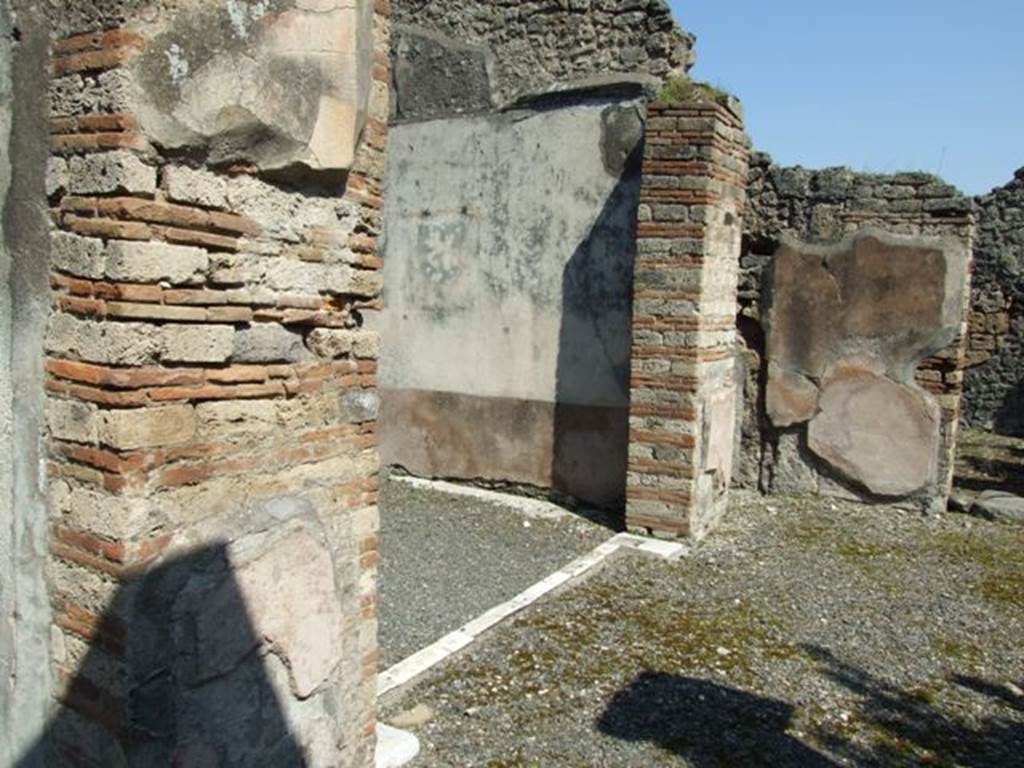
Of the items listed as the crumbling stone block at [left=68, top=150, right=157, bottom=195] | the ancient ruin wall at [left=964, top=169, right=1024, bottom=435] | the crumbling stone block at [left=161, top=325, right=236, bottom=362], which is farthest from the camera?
the ancient ruin wall at [left=964, top=169, right=1024, bottom=435]

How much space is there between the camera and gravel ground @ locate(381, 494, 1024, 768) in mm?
3594

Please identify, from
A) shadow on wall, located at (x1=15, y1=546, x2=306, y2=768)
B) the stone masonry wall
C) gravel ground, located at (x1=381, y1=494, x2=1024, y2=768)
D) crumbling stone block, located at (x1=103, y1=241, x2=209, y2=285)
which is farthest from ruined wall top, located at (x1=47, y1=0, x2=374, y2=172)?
the stone masonry wall

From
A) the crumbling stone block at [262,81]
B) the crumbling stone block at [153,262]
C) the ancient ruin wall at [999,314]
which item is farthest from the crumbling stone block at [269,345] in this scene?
the ancient ruin wall at [999,314]

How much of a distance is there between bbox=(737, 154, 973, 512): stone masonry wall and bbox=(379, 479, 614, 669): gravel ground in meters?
1.97

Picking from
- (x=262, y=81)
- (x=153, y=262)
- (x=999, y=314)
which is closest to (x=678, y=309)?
(x=262, y=81)

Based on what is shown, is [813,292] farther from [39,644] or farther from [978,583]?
[39,644]

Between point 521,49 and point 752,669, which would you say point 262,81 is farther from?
point 521,49

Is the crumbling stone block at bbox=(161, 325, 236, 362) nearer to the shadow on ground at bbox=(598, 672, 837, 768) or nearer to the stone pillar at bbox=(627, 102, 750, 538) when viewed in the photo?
the shadow on ground at bbox=(598, 672, 837, 768)

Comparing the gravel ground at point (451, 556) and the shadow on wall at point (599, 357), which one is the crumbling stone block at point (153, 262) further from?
the shadow on wall at point (599, 357)

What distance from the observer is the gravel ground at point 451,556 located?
15.8ft

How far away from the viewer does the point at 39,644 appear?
2.48 metres

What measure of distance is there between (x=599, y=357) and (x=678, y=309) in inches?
38.2

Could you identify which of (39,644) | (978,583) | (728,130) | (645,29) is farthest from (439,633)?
(645,29)

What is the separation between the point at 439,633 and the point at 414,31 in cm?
559
